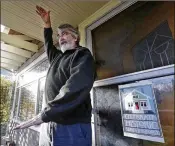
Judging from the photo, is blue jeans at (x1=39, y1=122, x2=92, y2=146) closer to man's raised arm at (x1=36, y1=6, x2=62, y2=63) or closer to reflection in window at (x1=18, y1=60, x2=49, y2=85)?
man's raised arm at (x1=36, y1=6, x2=62, y2=63)

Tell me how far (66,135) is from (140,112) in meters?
0.60

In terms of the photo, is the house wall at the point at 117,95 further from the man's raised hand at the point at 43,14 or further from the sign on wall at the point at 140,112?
the man's raised hand at the point at 43,14

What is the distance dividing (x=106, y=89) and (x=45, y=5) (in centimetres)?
118

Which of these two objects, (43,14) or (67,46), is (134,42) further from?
(43,14)

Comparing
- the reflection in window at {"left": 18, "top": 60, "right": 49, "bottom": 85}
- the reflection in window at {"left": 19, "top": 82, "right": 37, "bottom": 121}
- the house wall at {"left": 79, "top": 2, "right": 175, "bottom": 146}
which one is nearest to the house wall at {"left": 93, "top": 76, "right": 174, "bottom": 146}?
the house wall at {"left": 79, "top": 2, "right": 175, "bottom": 146}

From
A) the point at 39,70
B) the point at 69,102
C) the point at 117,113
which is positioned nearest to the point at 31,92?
the point at 39,70

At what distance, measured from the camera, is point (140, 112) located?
112cm

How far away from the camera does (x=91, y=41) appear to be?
1.79 m

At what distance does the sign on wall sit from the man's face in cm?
63

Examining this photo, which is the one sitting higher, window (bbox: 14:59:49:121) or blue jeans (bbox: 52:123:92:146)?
window (bbox: 14:59:49:121)

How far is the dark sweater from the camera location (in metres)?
0.88

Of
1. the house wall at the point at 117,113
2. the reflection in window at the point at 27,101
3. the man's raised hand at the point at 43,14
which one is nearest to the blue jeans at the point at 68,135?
the house wall at the point at 117,113

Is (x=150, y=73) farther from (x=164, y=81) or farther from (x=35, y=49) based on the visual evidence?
(x=35, y=49)

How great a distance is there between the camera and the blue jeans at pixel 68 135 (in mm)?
1004
